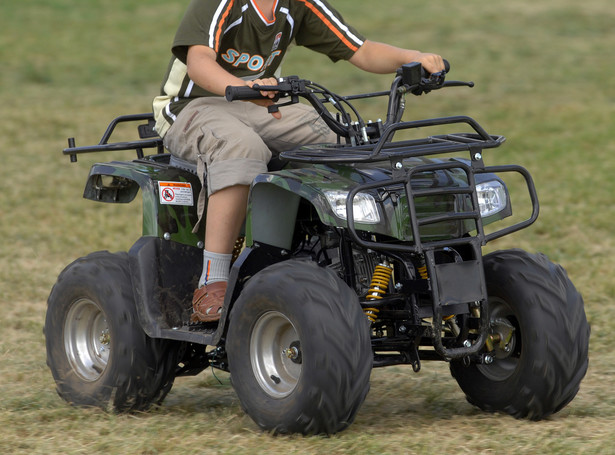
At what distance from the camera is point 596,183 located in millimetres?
11766

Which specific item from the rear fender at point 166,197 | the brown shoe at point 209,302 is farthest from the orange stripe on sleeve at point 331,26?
the brown shoe at point 209,302

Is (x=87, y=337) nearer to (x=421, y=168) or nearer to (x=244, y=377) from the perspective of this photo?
(x=244, y=377)

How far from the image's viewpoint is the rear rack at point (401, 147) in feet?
15.9

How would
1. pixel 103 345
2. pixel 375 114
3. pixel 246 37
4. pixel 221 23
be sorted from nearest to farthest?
pixel 221 23 → pixel 246 37 → pixel 103 345 → pixel 375 114

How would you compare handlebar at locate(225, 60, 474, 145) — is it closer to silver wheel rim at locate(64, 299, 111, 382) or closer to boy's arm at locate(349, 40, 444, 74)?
boy's arm at locate(349, 40, 444, 74)

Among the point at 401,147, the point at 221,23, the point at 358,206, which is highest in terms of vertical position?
the point at 221,23

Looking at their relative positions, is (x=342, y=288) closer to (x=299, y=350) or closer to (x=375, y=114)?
(x=299, y=350)

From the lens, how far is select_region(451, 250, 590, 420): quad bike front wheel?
203 inches

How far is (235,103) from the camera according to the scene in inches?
226

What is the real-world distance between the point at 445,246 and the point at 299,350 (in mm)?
771

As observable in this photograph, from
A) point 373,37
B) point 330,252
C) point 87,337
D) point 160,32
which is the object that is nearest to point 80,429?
point 87,337

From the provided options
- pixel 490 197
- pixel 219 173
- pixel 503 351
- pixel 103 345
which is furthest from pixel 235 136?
pixel 503 351

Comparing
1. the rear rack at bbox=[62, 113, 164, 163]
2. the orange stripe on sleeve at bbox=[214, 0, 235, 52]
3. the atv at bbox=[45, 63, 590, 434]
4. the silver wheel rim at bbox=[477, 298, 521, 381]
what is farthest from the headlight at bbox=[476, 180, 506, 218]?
the rear rack at bbox=[62, 113, 164, 163]

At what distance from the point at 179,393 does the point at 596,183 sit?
660 cm
